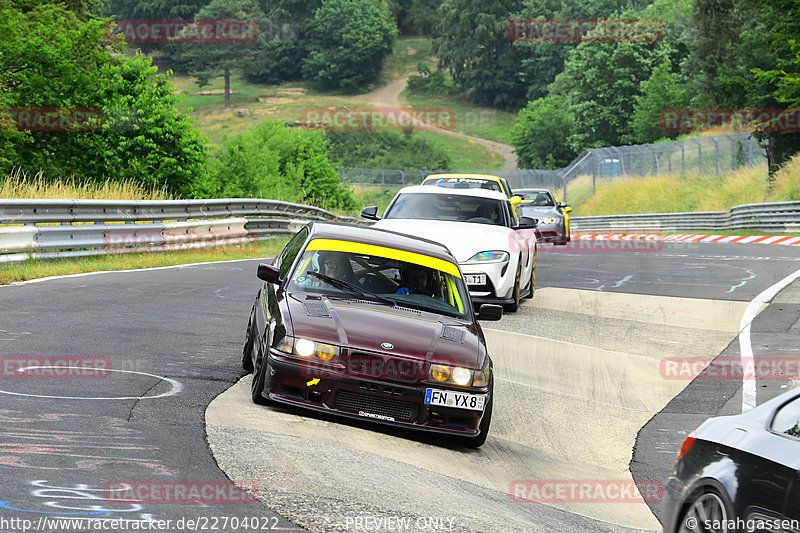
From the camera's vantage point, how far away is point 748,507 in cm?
455

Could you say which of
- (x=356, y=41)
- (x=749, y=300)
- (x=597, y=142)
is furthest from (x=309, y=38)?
(x=749, y=300)

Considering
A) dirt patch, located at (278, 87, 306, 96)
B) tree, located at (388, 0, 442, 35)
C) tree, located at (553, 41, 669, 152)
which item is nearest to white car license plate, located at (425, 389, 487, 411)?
tree, located at (553, 41, 669, 152)

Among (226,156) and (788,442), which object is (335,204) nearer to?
(226,156)

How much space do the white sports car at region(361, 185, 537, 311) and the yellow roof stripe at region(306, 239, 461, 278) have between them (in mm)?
4706

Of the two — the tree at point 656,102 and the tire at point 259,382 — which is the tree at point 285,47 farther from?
the tire at point 259,382

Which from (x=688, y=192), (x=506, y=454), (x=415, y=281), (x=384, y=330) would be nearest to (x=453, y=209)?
(x=415, y=281)

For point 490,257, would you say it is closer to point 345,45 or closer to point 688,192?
point 688,192

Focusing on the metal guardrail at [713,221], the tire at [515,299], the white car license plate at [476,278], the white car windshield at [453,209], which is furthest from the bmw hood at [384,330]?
the metal guardrail at [713,221]

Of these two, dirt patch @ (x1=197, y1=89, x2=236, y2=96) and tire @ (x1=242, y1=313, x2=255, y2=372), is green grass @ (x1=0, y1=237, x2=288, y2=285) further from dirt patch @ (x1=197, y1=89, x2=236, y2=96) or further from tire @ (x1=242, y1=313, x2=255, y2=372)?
dirt patch @ (x1=197, y1=89, x2=236, y2=96)

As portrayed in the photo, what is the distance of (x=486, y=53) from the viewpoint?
149625 mm

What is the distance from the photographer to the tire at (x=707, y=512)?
4.69 meters

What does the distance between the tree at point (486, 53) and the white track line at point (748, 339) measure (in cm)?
12989

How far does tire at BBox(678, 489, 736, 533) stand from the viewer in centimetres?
469

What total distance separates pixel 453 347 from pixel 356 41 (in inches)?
6057
